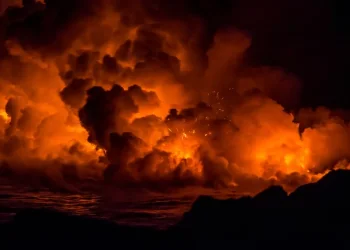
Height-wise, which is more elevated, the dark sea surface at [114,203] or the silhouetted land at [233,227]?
the dark sea surface at [114,203]

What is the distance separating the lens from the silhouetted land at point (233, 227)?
726 cm

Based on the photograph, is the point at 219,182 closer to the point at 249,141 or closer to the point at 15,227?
the point at 249,141

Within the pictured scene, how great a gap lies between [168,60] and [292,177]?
412 centimetres

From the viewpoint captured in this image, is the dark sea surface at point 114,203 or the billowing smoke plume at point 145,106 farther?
the billowing smoke plume at point 145,106

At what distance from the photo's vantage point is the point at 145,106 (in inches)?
586

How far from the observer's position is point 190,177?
14219 mm

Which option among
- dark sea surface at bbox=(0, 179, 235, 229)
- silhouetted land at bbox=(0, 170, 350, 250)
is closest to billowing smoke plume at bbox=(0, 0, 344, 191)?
dark sea surface at bbox=(0, 179, 235, 229)

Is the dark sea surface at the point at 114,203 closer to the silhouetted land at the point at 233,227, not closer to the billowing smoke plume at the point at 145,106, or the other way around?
the billowing smoke plume at the point at 145,106

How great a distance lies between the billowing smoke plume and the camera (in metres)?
14.5

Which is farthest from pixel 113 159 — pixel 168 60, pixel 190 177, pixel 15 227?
pixel 15 227

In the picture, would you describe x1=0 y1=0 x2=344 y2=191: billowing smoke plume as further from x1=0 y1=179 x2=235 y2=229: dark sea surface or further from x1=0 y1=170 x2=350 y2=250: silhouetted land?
x1=0 y1=170 x2=350 y2=250: silhouetted land

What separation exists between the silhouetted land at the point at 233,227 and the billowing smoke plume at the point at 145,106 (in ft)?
18.5

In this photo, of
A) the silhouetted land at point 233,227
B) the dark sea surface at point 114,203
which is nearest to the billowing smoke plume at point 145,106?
the dark sea surface at point 114,203

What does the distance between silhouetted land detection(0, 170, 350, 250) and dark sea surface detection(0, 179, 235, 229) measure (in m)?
1.76
